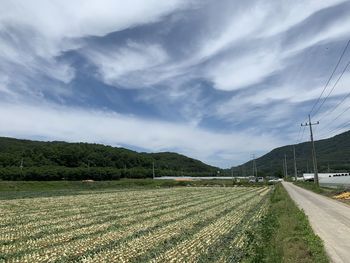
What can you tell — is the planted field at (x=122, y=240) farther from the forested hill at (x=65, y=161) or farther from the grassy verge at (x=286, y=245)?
the forested hill at (x=65, y=161)

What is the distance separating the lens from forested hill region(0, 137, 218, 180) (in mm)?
119500

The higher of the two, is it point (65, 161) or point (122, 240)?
point (65, 161)

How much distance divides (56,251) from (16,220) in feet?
38.9

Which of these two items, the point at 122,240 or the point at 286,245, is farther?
the point at 122,240

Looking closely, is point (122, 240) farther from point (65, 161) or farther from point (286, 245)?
point (65, 161)

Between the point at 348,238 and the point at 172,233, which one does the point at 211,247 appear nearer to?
the point at 172,233

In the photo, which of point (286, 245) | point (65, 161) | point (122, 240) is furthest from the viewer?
point (65, 161)

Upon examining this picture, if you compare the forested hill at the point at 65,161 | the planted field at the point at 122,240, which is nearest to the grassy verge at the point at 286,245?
the planted field at the point at 122,240

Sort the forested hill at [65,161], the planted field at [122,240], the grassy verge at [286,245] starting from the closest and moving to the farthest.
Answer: the grassy verge at [286,245] < the planted field at [122,240] < the forested hill at [65,161]

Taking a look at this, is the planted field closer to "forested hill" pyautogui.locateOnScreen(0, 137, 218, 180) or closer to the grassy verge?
the grassy verge

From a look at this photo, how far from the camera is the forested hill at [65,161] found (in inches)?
4705

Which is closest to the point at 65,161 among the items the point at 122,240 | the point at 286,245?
the point at 122,240

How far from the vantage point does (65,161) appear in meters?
154

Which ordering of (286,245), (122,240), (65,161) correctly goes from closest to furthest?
1. (286,245)
2. (122,240)
3. (65,161)
